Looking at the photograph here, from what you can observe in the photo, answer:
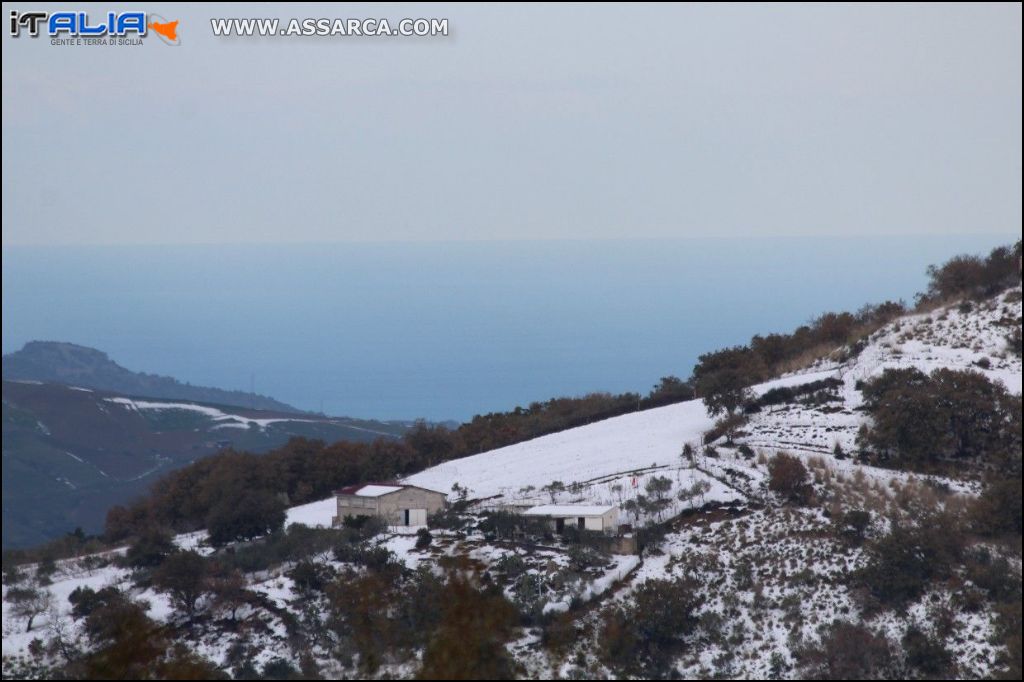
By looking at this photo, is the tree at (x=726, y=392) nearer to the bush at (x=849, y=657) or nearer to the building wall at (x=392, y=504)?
the building wall at (x=392, y=504)

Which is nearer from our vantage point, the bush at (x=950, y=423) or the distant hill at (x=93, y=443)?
the bush at (x=950, y=423)

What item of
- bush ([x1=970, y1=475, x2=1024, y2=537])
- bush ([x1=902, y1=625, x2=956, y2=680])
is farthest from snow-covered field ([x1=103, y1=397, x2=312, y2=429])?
bush ([x1=902, y1=625, x2=956, y2=680])

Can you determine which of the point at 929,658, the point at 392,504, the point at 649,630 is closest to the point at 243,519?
the point at 392,504

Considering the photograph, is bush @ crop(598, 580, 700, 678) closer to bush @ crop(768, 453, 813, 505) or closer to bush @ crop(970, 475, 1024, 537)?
bush @ crop(768, 453, 813, 505)

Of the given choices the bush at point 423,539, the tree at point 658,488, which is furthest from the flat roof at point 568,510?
the bush at point 423,539

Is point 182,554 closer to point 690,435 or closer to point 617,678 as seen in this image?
point 617,678

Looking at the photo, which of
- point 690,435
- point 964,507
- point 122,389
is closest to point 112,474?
point 690,435
